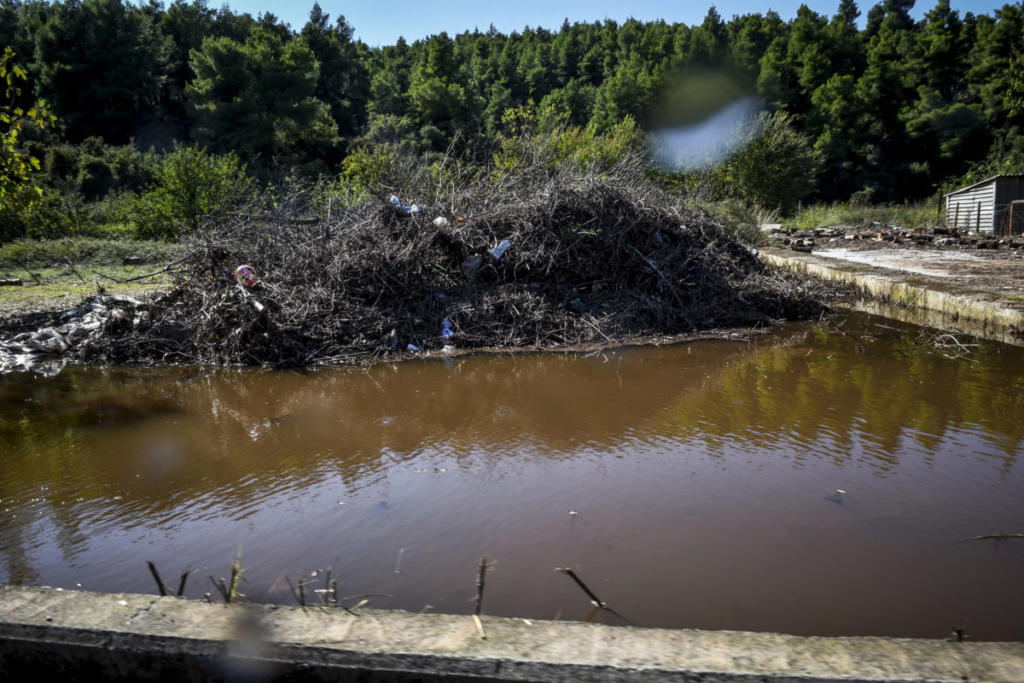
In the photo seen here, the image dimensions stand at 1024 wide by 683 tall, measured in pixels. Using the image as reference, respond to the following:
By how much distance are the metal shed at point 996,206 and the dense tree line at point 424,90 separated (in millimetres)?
16672

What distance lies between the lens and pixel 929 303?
820 centimetres

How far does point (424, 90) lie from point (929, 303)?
48.5 m

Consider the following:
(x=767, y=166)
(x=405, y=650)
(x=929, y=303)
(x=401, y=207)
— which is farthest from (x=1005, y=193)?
(x=405, y=650)

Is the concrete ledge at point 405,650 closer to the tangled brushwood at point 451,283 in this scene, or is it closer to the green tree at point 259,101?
the tangled brushwood at point 451,283

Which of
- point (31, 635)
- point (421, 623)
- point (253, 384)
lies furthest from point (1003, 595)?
point (253, 384)

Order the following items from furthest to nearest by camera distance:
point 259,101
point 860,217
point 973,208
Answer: point 259,101, point 860,217, point 973,208

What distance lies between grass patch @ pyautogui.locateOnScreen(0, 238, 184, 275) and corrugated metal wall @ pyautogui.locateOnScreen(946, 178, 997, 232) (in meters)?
22.9

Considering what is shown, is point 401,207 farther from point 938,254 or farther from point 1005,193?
point 1005,193

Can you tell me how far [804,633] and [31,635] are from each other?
2315 millimetres

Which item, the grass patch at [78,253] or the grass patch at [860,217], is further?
the grass patch at [860,217]

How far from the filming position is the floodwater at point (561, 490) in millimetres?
2553

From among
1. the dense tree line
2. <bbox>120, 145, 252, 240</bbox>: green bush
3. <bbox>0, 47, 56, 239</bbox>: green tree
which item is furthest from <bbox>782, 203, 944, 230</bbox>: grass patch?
<bbox>0, 47, 56, 239</bbox>: green tree

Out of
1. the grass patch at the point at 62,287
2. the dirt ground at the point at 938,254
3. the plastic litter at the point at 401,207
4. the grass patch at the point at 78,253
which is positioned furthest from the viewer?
the grass patch at the point at 78,253

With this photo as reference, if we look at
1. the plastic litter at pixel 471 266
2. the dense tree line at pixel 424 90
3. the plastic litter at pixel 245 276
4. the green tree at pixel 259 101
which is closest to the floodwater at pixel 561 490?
the plastic litter at pixel 245 276
